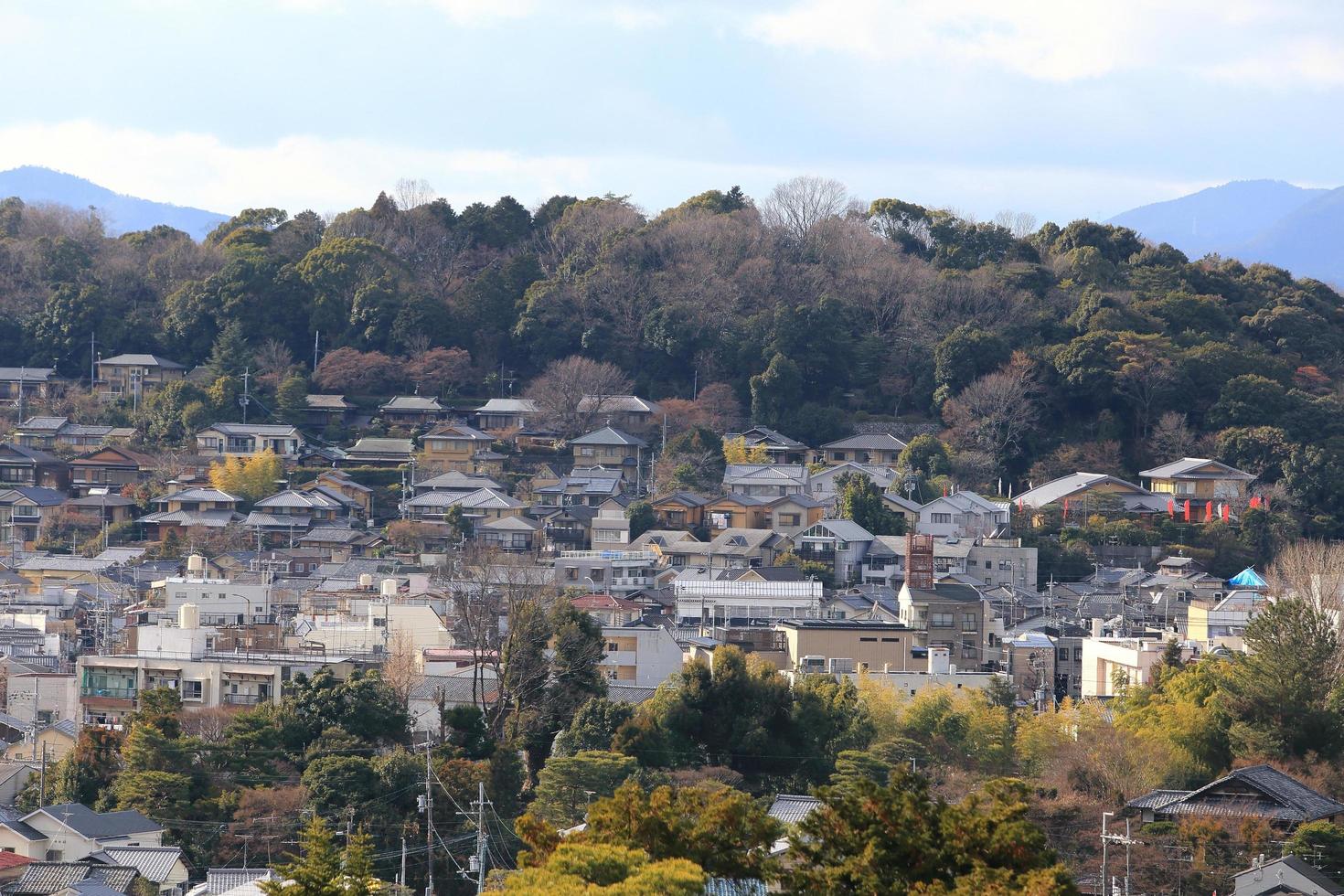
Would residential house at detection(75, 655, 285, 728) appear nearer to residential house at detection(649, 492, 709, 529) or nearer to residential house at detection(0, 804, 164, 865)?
residential house at detection(0, 804, 164, 865)

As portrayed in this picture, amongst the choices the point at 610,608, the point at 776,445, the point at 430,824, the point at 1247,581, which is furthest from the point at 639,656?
the point at 776,445

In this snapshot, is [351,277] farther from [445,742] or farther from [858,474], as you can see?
[445,742]

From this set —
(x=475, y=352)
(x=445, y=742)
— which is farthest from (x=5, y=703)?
(x=475, y=352)

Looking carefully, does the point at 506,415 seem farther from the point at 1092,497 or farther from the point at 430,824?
the point at 430,824

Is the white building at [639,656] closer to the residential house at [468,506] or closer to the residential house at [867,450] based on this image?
the residential house at [468,506]

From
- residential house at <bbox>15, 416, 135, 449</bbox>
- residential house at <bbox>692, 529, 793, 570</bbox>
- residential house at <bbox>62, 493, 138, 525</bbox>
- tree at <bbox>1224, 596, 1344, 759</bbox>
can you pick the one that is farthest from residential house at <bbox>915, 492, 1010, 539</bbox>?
residential house at <bbox>15, 416, 135, 449</bbox>
